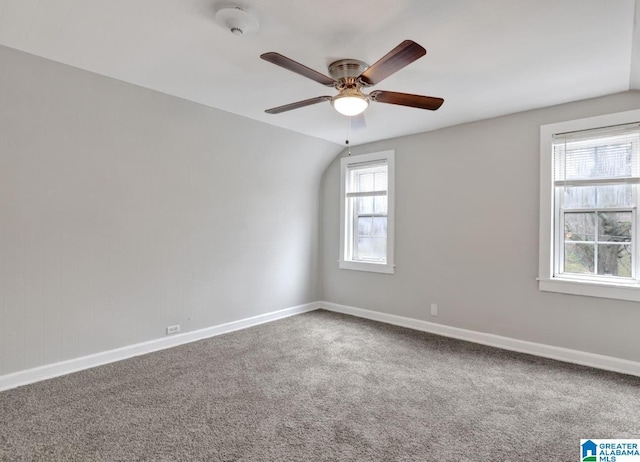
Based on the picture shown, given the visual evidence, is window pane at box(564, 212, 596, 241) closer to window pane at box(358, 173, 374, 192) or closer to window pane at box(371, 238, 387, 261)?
window pane at box(371, 238, 387, 261)

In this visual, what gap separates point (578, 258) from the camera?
3.40m

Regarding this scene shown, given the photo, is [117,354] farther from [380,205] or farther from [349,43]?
[380,205]

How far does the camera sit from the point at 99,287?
3.12m

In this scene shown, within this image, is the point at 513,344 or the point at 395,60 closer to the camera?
the point at 395,60

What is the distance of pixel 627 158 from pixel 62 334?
5175 millimetres

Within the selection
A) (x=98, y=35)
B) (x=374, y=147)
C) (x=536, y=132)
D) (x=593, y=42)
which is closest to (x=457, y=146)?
(x=536, y=132)

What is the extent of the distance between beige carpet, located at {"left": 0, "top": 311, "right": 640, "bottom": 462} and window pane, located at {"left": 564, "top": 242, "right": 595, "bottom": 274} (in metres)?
0.92

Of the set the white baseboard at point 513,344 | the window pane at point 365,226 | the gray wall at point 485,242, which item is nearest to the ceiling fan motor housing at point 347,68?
the gray wall at point 485,242

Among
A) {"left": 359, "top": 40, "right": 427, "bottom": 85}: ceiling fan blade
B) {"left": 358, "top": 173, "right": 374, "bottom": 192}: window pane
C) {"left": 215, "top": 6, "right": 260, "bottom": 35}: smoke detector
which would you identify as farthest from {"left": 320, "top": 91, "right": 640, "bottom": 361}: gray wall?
{"left": 215, "top": 6, "right": 260, "bottom": 35}: smoke detector

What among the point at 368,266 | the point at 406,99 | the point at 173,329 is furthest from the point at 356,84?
the point at 173,329

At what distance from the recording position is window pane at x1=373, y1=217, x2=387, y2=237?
191 inches

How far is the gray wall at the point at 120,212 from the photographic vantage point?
2682mm

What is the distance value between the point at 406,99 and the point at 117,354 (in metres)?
3.36

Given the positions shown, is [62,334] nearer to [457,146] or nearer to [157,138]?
[157,138]
